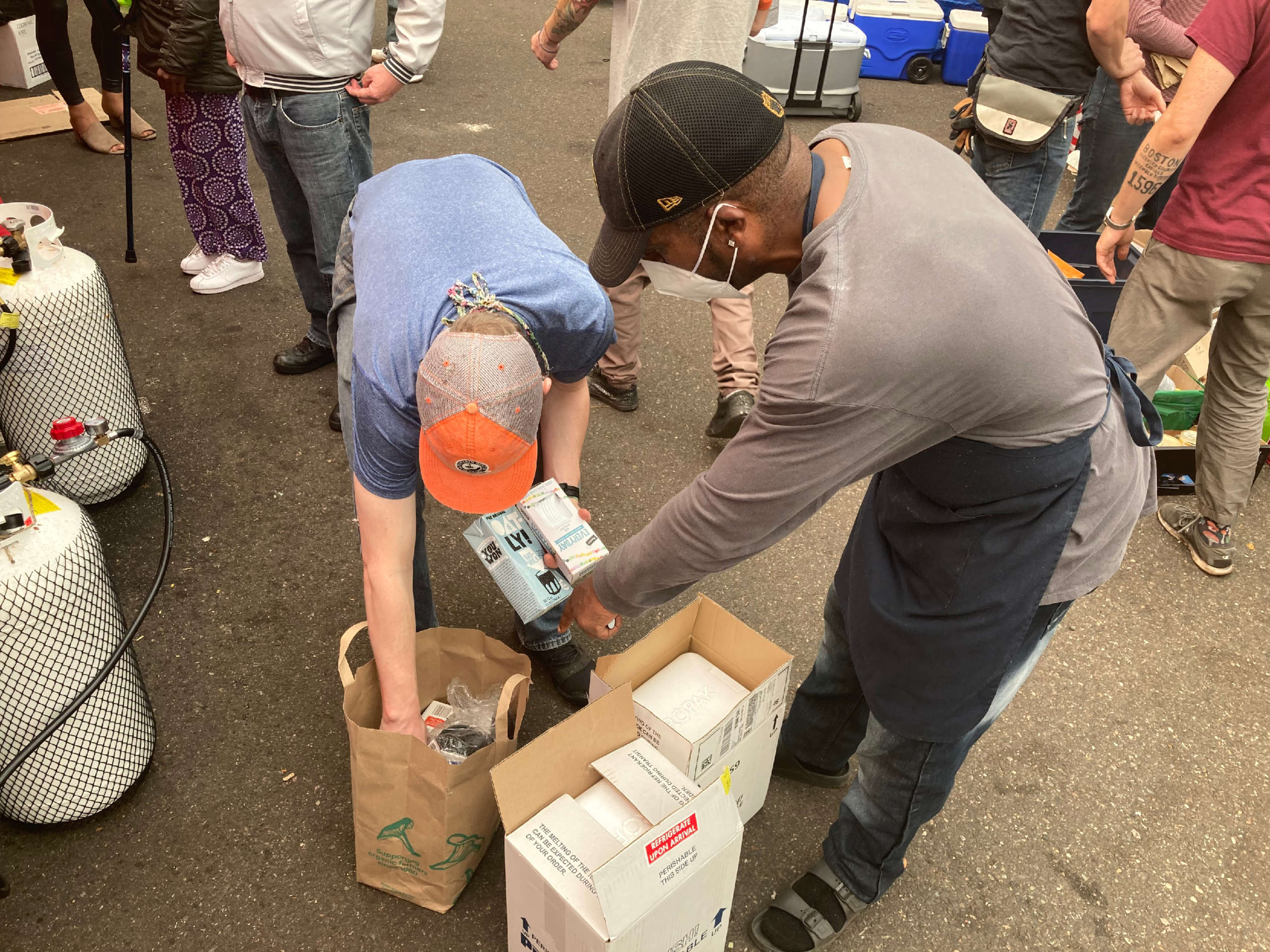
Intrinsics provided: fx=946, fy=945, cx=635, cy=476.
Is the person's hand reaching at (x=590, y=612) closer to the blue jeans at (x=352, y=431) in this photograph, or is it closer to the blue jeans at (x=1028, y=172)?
the blue jeans at (x=352, y=431)

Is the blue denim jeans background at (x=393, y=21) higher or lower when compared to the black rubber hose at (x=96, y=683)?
higher

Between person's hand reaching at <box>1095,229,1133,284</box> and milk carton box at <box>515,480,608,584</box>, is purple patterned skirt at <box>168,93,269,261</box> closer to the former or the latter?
milk carton box at <box>515,480,608,584</box>

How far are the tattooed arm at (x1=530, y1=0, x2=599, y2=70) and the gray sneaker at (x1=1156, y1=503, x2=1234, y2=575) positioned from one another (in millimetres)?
2570

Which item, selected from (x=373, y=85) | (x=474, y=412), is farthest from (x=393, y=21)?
(x=474, y=412)

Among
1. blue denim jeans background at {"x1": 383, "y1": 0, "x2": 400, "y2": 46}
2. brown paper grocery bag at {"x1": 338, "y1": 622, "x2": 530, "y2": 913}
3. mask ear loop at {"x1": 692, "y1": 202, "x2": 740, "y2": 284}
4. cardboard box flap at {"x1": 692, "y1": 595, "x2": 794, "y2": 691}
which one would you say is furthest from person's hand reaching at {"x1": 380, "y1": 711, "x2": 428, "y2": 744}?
blue denim jeans background at {"x1": 383, "y1": 0, "x2": 400, "y2": 46}

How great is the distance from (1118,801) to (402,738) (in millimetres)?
1786

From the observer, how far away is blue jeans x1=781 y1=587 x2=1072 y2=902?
1.75m

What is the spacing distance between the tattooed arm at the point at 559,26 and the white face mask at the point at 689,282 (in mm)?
1733

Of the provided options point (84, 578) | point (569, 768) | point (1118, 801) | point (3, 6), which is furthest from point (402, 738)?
point (3, 6)

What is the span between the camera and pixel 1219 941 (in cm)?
209

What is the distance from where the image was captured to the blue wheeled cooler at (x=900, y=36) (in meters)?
6.24

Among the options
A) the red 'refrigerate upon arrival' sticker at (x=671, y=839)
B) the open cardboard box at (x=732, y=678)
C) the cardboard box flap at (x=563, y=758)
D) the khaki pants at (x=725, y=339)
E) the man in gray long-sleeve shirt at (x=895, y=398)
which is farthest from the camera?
the khaki pants at (x=725, y=339)

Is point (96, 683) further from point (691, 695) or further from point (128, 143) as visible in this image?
point (128, 143)

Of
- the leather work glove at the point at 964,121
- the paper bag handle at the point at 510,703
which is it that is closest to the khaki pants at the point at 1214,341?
the leather work glove at the point at 964,121
